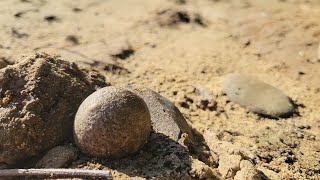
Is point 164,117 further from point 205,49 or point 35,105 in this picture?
point 205,49

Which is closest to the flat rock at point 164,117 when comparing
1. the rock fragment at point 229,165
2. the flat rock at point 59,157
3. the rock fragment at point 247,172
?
the rock fragment at point 229,165

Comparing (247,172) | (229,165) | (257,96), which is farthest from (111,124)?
(257,96)

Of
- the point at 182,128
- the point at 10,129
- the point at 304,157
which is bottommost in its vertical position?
the point at 304,157

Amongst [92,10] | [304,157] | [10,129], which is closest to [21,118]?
[10,129]

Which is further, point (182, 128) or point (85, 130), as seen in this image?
point (182, 128)

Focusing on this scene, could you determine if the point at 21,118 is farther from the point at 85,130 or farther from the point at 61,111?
the point at 85,130

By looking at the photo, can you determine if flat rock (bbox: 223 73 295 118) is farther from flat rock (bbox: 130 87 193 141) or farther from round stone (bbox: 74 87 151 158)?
round stone (bbox: 74 87 151 158)
